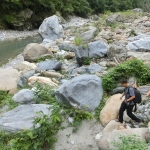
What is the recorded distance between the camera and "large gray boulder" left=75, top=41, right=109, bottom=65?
9.47 metres

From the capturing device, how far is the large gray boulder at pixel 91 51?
9469 mm

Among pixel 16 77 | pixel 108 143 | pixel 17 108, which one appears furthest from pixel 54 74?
pixel 108 143

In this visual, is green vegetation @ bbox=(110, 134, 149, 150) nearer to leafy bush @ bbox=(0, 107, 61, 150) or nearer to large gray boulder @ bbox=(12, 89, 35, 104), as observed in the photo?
leafy bush @ bbox=(0, 107, 61, 150)

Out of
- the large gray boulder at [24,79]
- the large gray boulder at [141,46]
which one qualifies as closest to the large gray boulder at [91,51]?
the large gray boulder at [141,46]

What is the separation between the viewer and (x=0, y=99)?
25.3ft

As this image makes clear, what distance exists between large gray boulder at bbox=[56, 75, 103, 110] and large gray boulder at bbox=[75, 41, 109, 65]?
2.80 meters

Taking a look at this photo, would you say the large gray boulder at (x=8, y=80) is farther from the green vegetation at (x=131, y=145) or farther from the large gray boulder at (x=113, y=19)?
the large gray boulder at (x=113, y=19)

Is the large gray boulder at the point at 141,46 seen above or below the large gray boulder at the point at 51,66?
above

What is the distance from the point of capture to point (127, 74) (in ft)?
22.8

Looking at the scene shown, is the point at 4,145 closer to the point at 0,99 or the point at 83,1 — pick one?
the point at 0,99

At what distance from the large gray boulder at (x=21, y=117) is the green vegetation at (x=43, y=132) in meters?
0.16

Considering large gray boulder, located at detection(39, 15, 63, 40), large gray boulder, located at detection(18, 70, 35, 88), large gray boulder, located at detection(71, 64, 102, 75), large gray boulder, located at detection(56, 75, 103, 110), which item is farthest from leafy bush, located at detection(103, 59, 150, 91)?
large gray boulder, located at detection(39, 15, 63, 40)

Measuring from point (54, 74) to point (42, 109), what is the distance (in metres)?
2.57

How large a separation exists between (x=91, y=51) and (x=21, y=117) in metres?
4.64
